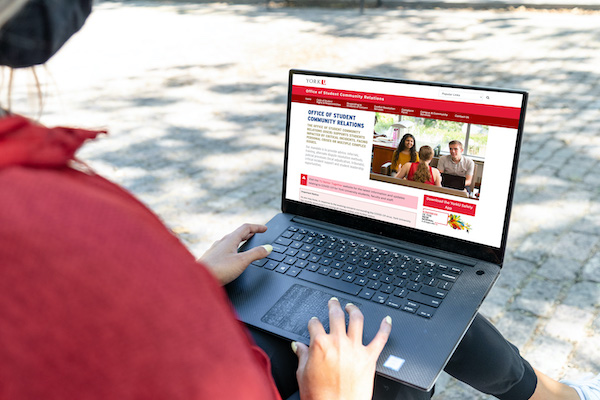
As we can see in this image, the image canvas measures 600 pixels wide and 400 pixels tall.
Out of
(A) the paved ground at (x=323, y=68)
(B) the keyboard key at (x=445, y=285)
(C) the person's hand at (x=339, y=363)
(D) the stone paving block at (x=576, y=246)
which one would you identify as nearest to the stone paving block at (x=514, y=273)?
(A) the paved ground at (x=323, y=68)

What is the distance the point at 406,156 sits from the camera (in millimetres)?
1640

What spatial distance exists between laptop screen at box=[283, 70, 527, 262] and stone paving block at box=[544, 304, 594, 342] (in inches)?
46.6

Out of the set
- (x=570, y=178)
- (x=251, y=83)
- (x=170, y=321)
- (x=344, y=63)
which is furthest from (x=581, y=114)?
Result: (x=170, y=321)

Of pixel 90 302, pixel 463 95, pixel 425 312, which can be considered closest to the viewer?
pixel 90 302

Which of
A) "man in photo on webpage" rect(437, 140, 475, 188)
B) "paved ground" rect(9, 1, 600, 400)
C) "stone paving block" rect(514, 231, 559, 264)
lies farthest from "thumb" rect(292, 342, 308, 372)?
"stone paving block" rect(514, 231, 559, 264)

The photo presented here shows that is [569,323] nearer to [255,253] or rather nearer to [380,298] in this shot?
[380,298]

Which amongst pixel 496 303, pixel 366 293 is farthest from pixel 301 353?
pixel 496 303

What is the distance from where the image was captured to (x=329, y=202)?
6.05 ft

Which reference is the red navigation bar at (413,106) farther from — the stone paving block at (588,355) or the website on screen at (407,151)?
the stone paving block at (588,355)

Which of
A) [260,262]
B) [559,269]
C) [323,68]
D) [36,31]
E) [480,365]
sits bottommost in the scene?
[559,269]

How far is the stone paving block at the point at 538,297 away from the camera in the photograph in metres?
2.71

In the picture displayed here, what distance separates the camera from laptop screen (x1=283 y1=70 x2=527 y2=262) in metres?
1.56

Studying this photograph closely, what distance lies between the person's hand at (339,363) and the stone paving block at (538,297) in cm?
166

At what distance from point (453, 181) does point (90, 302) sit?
4.02 feet
